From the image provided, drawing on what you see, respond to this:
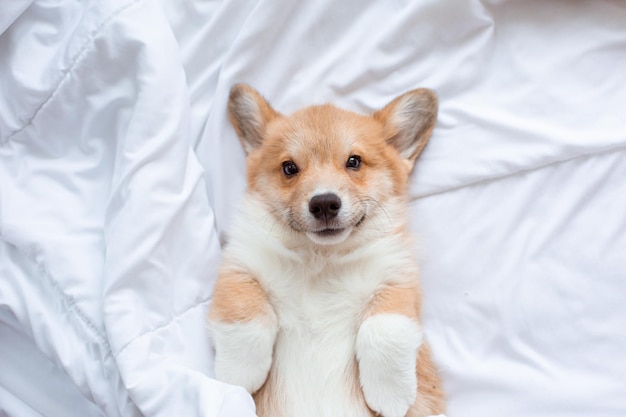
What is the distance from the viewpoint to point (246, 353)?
2.18 metres

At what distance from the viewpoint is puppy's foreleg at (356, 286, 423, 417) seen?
2.14 metres

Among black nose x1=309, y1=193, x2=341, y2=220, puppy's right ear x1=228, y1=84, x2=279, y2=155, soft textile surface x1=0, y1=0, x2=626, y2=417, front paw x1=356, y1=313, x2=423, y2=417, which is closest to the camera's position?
front paw x1=356, y1=313, x2=423, y2=417

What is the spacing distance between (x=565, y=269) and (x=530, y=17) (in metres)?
1.05

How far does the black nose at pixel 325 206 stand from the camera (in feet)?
7.36

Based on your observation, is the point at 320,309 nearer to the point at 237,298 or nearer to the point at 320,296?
the point at 320,296

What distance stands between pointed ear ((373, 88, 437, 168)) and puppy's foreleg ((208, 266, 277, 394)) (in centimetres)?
88

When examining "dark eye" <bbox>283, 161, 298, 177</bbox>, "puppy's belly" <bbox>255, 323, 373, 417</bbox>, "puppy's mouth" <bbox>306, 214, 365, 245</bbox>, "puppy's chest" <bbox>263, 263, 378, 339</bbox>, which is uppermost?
"dark eye" <bbox>283, 161, 298, 177</bbox>

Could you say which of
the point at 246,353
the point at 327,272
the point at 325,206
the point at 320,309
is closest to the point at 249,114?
the point at 325,206

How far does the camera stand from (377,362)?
A: 2.14m

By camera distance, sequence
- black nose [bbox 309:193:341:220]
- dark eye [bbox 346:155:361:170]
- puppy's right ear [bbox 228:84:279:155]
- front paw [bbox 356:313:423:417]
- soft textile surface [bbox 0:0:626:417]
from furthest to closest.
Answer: puppy's right ear [bbox 228:84:279:155] < dark eye [bbox 346:155:361:170] < soft textile surface [bbox 0:0:626:417] < black nose [bbox 309:193:341:220] < front paw [bbox 356:313:423:417]

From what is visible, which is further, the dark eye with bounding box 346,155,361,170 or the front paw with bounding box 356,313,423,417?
the dark eye with bounding box 346,155,361,170

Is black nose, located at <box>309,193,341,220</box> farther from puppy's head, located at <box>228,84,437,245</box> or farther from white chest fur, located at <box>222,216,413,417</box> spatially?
white chest fur, located at <box>222,216,413,417</box>

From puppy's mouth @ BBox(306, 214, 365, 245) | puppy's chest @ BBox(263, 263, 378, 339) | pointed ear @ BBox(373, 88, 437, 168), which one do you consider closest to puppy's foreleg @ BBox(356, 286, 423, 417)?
puppy's chest @ BBox(263, 263, 378, 339)

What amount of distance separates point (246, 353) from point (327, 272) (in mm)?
434
